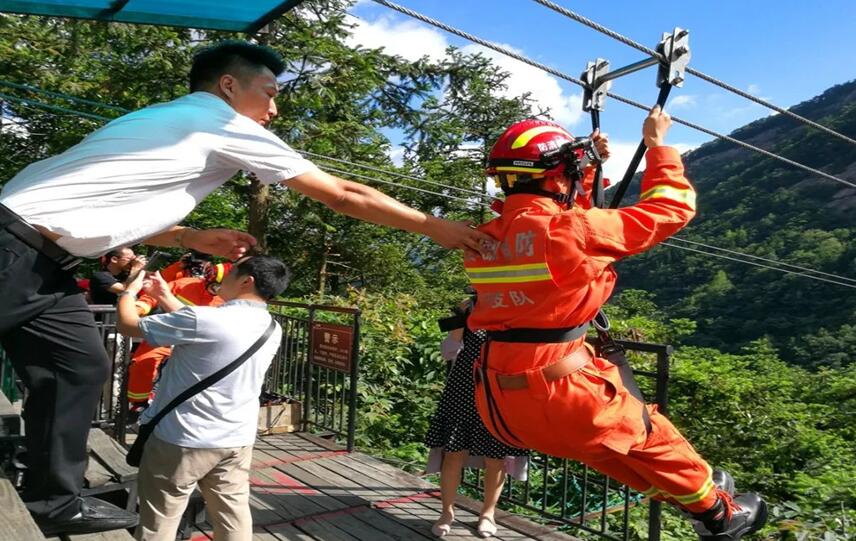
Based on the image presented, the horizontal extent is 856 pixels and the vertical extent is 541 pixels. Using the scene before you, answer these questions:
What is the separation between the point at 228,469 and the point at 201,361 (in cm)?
55

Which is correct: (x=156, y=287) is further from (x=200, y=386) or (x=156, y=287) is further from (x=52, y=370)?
(x=52, y=370)

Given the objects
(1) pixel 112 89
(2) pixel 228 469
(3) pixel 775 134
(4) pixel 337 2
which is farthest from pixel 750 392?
(3) pixel 775 134

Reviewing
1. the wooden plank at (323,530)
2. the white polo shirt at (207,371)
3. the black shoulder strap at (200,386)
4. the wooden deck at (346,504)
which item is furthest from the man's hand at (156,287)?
the wooden plank at (323,530)

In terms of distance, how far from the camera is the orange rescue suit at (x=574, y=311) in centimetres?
262

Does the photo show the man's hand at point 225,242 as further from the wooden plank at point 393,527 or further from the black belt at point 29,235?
the wooden plank at point 393,527

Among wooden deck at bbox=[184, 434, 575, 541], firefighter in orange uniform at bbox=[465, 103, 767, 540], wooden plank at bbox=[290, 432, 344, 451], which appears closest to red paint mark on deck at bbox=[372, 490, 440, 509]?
wooden deck at bbox=[184, 434, 575, 541]

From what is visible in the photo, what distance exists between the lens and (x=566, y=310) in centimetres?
271

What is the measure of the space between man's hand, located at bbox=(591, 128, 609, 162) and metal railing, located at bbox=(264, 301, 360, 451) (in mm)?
3785

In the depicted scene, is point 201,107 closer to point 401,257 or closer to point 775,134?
point 401,257

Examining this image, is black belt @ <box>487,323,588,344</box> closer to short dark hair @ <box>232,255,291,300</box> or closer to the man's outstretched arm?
the man's outstretched arm

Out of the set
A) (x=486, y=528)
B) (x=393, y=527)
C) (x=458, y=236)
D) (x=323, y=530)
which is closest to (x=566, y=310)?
(x=458, y=236)

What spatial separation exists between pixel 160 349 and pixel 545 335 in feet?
13.8

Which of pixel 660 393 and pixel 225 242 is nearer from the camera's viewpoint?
pixel 225 242

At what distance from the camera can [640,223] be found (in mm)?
2662
